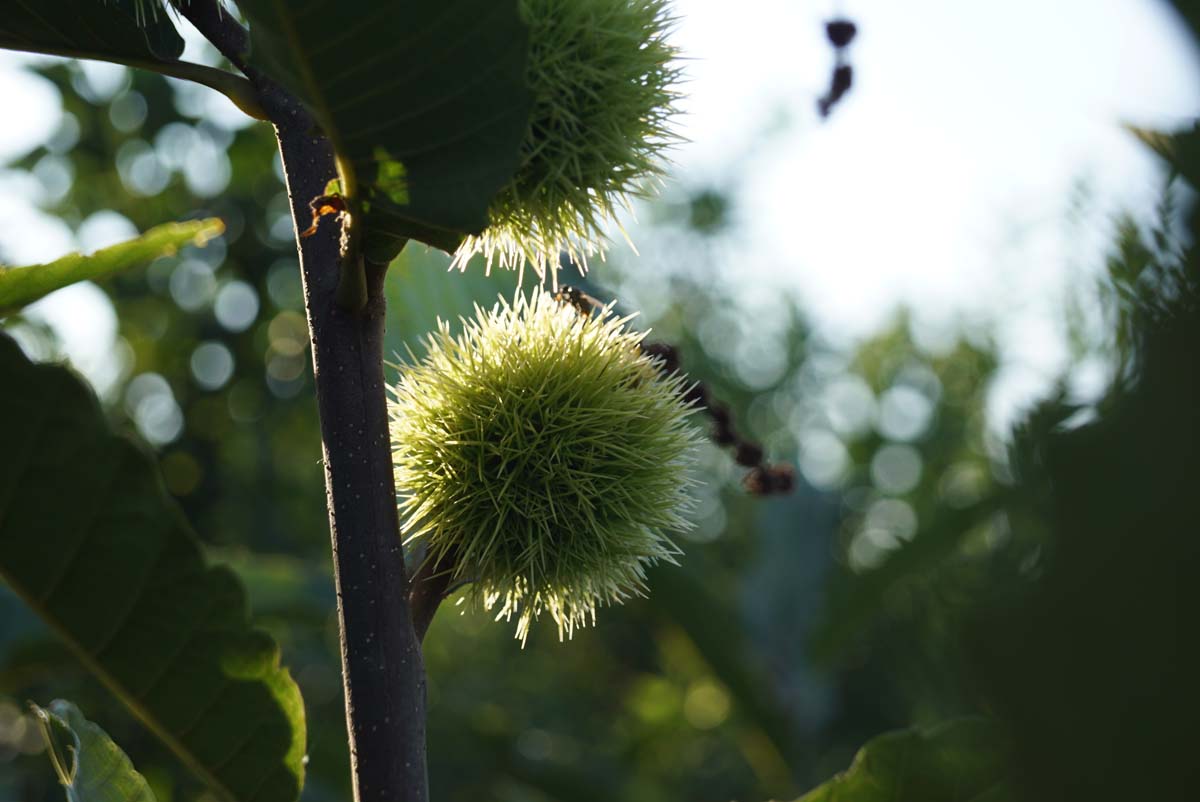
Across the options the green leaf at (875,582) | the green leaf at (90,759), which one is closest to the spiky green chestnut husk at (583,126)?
the green leaf at (90,759)

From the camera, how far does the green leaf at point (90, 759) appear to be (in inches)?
33.8

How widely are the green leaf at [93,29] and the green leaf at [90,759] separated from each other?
0.56 m

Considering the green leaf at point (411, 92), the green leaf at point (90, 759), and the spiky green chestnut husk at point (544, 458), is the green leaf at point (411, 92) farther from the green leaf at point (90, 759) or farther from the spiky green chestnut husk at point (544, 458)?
the green leaf at point (90, 759)

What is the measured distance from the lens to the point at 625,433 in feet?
3.67

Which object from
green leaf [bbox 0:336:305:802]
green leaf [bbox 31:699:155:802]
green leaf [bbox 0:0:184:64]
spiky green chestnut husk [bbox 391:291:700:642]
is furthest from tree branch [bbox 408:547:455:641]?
green leaf [bbox 0:0:184:64]

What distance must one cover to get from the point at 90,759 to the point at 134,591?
0.15m

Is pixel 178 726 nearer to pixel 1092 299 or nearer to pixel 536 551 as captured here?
pixel 536 551

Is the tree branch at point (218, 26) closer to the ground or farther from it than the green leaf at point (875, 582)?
farther from it

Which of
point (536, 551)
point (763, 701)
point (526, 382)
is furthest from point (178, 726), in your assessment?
point (763, 701)

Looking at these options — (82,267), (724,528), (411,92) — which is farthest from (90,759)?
(724,528)

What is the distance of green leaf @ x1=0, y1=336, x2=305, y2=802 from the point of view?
744mm

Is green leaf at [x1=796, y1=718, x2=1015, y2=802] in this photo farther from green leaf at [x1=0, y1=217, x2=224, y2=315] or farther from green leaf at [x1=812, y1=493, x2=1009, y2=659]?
green leaf at [x1=812, y1=493, x2=1009, y2=659]

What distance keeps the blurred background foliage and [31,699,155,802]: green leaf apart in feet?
1.20

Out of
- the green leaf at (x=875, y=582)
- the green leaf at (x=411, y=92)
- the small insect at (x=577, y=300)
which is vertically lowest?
the green leaf at (x=875, y=582)
